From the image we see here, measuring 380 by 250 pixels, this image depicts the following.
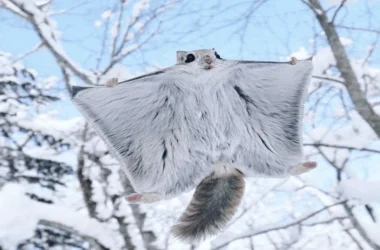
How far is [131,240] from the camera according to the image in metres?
5.27

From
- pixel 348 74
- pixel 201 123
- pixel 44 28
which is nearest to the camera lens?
pixel 201 123

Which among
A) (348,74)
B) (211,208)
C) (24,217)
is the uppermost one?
(211,208)

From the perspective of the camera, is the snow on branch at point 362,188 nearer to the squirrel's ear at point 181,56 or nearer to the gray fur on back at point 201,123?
the gray fur on back at point 201,123

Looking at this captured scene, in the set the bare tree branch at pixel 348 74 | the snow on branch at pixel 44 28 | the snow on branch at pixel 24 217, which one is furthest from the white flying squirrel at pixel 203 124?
the snow on branch at pixel 44 28

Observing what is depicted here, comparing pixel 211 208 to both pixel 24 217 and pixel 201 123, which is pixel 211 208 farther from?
pixel 24 217

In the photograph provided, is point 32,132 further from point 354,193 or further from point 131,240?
point 354,193

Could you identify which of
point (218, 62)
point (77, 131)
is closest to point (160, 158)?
point (218, 62)

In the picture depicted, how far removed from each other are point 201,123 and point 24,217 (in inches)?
105

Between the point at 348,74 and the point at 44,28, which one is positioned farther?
the point at 44,28

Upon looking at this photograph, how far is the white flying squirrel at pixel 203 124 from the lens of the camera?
1.42 meters

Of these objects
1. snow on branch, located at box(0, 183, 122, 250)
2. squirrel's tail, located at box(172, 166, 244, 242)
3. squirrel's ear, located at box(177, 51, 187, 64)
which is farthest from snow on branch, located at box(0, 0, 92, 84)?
squirrel's ear, located at box(177, 51, 187, 64)

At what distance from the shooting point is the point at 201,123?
1497 mm

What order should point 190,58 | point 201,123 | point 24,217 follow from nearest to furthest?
point 190,58 < point 201,123 < point 24,217

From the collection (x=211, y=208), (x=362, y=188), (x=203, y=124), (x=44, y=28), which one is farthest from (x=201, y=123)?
(x=44, y=28)
